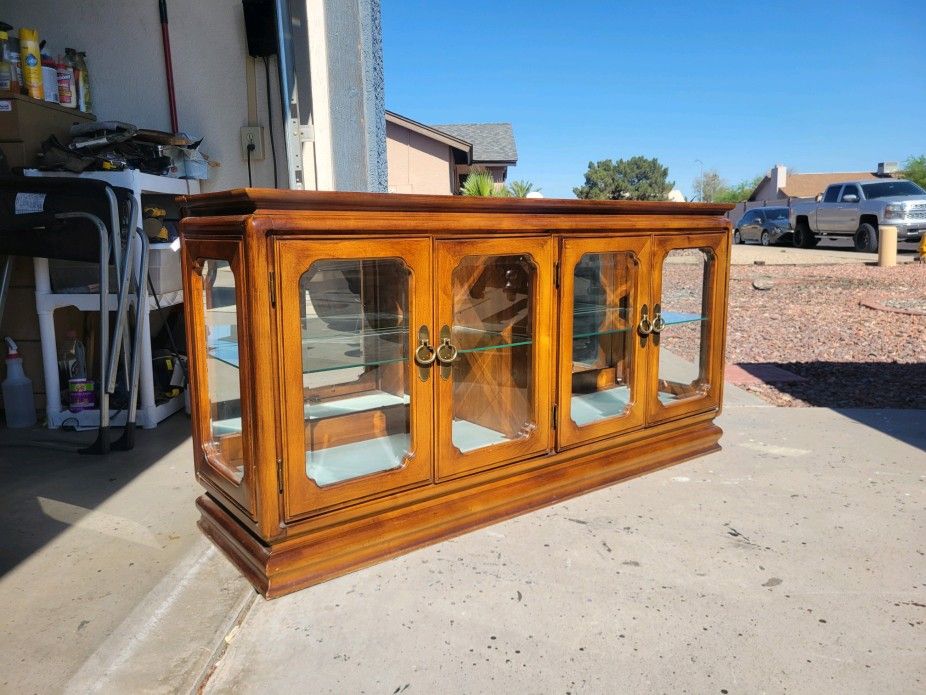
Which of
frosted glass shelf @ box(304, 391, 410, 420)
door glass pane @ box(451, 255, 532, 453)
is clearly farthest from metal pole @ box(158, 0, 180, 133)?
door glass pane @ box(451, 255, 532, 453)

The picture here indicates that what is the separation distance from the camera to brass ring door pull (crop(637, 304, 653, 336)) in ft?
9.20

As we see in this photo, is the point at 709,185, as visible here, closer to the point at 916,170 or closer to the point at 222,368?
the point at 916,170

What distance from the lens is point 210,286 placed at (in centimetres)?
219

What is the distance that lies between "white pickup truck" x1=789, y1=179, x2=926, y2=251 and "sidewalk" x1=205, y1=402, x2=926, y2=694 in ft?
47.1

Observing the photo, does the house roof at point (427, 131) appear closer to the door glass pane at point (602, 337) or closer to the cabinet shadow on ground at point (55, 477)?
the cabinet shadow on ground at point (55, 477)

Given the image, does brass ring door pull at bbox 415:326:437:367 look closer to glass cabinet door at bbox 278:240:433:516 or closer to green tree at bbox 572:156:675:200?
glass cabinet door at bbox 278:240:433:516

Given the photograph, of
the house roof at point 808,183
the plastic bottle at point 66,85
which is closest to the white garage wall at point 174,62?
the plastic bottle at point 66,85

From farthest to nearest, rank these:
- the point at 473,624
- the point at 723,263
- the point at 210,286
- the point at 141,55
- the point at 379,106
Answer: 1. the point at 379,106
2. the point at 141,55
3. the point at 723,263
4. the point at 210,286
5. the point at 473,624

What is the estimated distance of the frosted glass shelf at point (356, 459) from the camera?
213cm

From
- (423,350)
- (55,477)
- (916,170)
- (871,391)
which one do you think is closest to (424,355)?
(423,350)

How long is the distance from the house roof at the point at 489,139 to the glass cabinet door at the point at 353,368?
23.4m

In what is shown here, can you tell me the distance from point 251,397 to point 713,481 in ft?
6.21

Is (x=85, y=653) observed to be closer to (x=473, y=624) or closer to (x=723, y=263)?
(x=473, y=624)

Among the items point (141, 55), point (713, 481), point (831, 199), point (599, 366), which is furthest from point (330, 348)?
point (831, 199)
